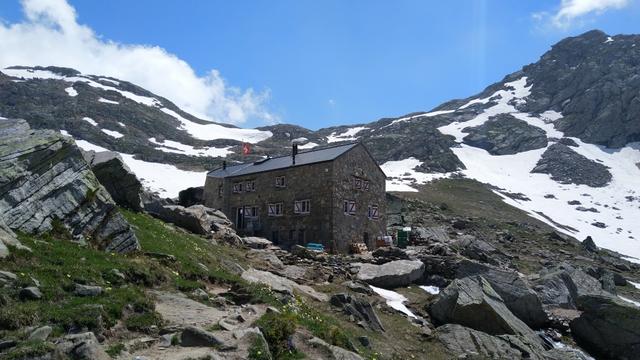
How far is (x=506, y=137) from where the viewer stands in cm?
16638

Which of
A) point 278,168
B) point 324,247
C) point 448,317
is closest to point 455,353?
point 448,317

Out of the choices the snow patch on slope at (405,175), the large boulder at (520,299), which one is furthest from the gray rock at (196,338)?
the snow patch on slope at (405,175)

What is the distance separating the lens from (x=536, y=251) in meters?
62.8

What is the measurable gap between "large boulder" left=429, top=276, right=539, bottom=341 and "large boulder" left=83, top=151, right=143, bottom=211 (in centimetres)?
A: 1791

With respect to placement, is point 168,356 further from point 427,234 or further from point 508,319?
point 427,234

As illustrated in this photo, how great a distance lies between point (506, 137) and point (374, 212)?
127766mm

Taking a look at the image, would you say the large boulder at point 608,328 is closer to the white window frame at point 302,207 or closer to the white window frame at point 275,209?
A: the white window frame at point 302,207

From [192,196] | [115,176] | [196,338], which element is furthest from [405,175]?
[196,338]

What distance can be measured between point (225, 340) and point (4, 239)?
7.65 m

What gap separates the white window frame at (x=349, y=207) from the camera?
48.2m

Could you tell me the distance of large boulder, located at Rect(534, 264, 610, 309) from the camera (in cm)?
3478

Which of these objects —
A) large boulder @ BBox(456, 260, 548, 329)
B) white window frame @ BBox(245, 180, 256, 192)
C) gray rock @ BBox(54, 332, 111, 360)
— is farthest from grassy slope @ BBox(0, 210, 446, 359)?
white window frame @ BBox(245, 180, 256, 192)

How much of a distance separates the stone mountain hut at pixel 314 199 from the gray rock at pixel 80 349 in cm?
3573

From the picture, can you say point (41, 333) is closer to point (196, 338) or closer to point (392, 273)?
point (196, 338)
